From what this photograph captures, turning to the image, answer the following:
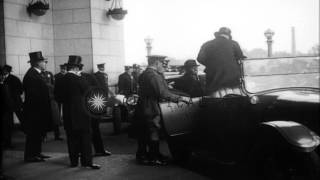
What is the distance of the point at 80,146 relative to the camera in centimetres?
687

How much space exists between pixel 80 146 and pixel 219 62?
268cm

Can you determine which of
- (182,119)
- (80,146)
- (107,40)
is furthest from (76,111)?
(107,40)

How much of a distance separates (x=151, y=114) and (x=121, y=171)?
3.50ft

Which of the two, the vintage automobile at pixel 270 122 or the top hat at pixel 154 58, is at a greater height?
the top hat at pixel 154 58

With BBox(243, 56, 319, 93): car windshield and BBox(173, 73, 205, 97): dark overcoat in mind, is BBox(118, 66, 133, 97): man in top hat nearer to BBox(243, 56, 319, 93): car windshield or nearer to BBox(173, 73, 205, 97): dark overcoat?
BBox(173, 73, 205, 97): dark overcoat

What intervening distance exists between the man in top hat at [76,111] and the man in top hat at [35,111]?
98 cm

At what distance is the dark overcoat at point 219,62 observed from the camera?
6.16m

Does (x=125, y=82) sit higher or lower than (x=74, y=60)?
lower

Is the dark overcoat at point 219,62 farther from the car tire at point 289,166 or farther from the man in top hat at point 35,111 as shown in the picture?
the man in top hat at point 35,111

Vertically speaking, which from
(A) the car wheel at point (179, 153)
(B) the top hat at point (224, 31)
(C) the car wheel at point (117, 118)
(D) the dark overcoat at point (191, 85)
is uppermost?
(B) the top hat at point (224, 31)

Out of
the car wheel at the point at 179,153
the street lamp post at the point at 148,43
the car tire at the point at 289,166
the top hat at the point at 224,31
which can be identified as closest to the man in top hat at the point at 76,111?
the car wheel at the point at 179,153

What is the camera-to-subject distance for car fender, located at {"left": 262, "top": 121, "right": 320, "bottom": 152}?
4.13 m

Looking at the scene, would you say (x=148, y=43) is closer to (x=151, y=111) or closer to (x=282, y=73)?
(x=151, y=111)

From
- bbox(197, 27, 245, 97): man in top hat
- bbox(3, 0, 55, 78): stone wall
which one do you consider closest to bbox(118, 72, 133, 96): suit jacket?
bbox(3, 0, 55, 78): stone wall
